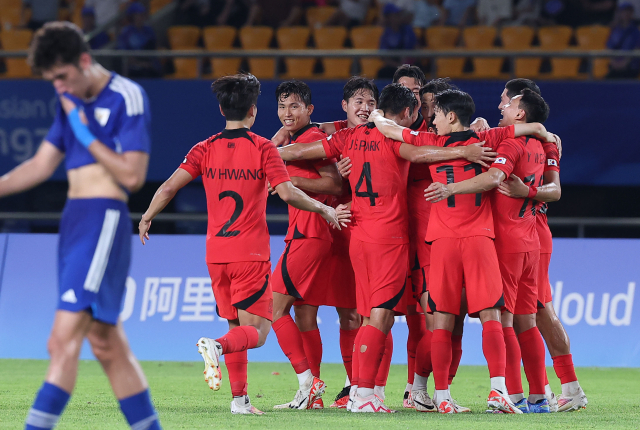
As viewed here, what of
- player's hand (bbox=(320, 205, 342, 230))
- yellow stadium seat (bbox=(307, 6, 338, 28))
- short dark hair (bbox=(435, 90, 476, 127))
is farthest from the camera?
yellow stadium seat (bbox=(307, 6, 338, 28))

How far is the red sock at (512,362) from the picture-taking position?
20.2ft

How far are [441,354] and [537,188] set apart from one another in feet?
4.84

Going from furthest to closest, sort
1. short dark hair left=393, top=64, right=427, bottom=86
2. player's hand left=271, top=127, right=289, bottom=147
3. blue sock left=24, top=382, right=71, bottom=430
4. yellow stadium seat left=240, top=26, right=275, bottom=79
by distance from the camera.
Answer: yellow stadium seat left=240, top=26, right=275, bottom=79, short dark hair left=393, top=64, right=427, bottom=86, player's hand left=271, top=127, right=289, bottom=147, blue sock left=24, top=382, right=71, bottom=430

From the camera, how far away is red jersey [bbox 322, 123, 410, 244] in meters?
6.19

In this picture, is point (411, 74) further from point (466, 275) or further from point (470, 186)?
point (466, 275)

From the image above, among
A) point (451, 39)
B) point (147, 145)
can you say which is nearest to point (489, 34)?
point (451, 39)

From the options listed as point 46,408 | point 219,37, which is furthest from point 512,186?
point 219,37

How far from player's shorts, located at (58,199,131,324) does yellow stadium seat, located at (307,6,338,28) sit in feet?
38.2

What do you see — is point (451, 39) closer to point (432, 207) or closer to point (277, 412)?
point (432, 207)

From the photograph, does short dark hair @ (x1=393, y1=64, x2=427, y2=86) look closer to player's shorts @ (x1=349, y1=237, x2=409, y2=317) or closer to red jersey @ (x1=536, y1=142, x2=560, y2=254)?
red jersey @ (x1=536, y1=142, x2=560, y2=254)

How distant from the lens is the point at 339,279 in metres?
6.85

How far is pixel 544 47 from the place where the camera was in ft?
45.9

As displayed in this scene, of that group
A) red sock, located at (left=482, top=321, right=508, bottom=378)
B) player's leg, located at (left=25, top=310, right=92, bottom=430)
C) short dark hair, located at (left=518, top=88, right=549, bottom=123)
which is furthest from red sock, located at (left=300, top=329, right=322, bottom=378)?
player's leg, located at (left=25, top=310, right=92, bottom=430)

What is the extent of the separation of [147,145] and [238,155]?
1959 millimetres
